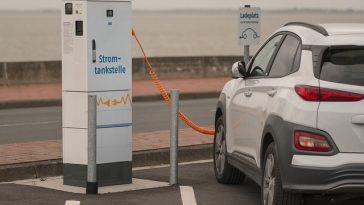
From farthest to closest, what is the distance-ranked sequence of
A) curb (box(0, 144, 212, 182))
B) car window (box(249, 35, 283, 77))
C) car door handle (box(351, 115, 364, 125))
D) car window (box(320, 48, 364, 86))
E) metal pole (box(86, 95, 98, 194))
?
1. curb (box(0, 144, 212, 182))
2. metal pole (box(86, 95, 98, 194))
3. car window (box(249, 35, 283, 77))
4. car window (box(320, 48, 364, 86))
5. car door handle (box(351, 115, 364, 125))

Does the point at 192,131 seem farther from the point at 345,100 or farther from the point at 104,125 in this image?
the point at 345,100

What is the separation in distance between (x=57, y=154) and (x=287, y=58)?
3963 millimetres

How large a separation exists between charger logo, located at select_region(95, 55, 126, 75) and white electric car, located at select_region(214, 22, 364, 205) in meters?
1.86

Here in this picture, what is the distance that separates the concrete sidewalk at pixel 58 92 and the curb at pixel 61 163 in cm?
983

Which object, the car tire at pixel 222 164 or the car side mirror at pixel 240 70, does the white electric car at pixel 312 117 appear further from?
the car tire at pixel 222 164

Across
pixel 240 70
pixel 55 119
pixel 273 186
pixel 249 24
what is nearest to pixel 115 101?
pixel 240 70

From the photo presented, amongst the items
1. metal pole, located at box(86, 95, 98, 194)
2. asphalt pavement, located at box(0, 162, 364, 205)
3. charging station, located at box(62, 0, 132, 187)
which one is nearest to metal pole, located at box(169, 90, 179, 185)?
asphalt pavement, located at box(0, 162, 364, 205)

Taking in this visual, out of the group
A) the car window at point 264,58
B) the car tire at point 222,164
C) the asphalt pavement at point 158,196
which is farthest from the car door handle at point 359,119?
the car tire at point 222,164

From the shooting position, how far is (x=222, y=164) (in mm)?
9125

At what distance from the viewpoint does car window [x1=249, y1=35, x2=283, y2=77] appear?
7.95 meters

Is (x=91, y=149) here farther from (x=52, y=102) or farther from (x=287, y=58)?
(x=52, y=102)

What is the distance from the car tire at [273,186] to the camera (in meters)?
6.68

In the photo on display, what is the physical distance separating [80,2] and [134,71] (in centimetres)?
1690

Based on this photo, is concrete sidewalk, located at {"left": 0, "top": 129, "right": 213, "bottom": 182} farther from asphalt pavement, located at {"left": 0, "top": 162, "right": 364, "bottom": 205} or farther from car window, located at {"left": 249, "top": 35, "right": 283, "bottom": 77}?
car window, located at {"left": 249, "top": 35, "right": 283, "bottom": 77}
